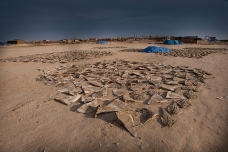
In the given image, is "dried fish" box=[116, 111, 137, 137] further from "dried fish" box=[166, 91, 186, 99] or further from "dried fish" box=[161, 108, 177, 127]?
"dried fish" box=[166, 91, 186, 99]

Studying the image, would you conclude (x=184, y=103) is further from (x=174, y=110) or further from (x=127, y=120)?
(x=127, y=120)

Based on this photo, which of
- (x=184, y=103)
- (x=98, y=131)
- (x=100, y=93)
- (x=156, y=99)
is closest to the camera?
(x=98, y=131)

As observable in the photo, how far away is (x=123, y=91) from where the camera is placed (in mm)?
3369

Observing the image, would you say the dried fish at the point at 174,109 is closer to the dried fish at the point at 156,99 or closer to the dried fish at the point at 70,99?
the dried fish at the point at 156,99

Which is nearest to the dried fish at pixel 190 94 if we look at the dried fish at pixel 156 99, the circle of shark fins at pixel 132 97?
the circle of shark fins at pixel 132 97

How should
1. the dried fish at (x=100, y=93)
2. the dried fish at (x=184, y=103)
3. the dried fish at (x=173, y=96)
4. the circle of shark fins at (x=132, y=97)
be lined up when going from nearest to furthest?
the circle of shark fins at (x=132, y=97) → the dried fish at (x=184, y=103) → the dried fish at (x=173, y=96) → the dried fish at (x=100, y=93)

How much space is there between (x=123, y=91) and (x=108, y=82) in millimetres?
836

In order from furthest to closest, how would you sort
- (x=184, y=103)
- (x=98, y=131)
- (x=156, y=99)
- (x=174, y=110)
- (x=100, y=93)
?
1. (x=100, y=93)
2. (x=156, y=99)
3. (x=184, y=103)
4. (x=174, y=110)
5. (x=98, y=131)

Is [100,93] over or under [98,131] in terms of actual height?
over

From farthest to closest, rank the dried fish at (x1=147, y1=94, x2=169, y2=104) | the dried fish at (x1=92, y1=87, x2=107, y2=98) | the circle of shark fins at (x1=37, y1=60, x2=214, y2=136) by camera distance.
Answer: the dried fish at (x1=92, y1=87, x2=107, y2=98) < the dried fish at (x1=147, y1=94, x2=169, y2=104) < the circle of shark fins at (x1=37, y1=60, x2=214, y2=136)

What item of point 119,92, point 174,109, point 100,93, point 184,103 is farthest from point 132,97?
point 184,103

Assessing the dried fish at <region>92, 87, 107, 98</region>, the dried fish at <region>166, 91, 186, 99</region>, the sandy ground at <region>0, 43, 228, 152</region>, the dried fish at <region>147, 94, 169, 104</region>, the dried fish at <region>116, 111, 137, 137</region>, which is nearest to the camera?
the sandy ground at <region>0, 43, 228, 152</region>

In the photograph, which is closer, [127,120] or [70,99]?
[127,120]

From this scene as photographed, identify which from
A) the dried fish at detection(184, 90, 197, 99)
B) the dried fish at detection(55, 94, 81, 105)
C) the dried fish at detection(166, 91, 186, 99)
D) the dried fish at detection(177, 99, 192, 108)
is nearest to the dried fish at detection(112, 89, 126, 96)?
the dried fish at detection(55, 94, 81, 105)
